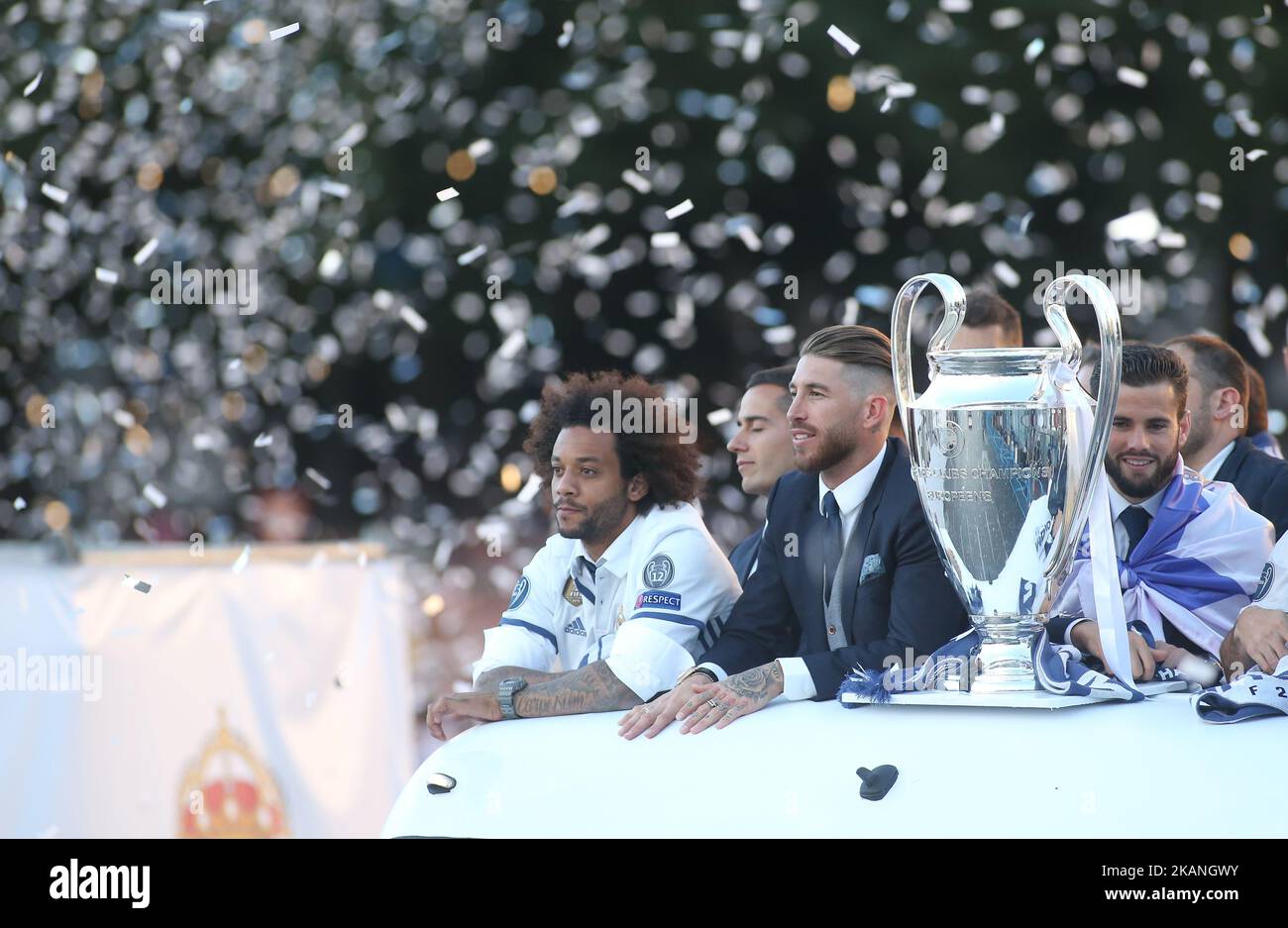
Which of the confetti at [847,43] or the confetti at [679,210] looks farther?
the confetti at [847,43]

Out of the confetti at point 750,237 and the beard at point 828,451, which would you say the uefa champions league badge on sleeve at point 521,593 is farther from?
the confetti at point 750,237

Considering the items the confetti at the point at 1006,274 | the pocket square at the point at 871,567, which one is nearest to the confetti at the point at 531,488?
the pocket square at the point at 871,567

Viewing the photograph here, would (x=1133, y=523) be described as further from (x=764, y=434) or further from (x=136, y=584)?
(x=136, y=584)

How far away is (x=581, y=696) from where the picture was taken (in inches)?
96.7

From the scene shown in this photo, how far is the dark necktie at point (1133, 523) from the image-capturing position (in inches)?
96.7

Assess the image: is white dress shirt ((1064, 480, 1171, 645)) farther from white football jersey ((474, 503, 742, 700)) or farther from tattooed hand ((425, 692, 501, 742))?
tattooed hand ((425, 692, 501, 742))

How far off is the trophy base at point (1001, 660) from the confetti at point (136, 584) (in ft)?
6.28

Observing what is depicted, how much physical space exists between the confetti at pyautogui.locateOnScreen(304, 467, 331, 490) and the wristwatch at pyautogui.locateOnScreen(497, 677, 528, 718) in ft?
10.1

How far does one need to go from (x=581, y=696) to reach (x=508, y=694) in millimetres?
116

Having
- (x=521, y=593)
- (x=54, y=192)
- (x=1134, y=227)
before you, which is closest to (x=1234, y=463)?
(x=521, y=593)

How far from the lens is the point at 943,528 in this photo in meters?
2.15

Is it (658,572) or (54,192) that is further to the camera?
(54,192)
